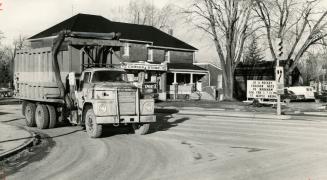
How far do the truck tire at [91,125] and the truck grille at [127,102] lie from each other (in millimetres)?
918

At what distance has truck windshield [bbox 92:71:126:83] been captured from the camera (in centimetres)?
1659

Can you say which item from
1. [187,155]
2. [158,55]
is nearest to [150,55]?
[158,55]

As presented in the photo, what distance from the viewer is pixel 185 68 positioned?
53781 mm

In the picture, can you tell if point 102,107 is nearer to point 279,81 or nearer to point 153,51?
point 279,81

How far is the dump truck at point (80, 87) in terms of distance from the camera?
1529cm

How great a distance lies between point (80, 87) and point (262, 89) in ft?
61.2

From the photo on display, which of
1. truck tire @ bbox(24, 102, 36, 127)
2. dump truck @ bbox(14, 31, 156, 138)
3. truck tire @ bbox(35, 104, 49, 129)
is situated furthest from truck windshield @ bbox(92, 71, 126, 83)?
truck tire @ bbox(24, 102, 36, 127)

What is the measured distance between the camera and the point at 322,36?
43.5 meters

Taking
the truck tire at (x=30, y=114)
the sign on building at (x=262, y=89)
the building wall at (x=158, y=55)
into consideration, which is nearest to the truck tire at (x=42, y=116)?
the truck tire at (x=30, y=114)

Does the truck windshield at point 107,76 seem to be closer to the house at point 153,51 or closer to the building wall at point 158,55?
the house at point 153,51

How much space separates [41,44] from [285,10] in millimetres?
26091

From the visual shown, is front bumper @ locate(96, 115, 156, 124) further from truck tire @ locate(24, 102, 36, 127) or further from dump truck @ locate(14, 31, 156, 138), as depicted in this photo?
truck tire @ locate(24, 102, 36, 127)

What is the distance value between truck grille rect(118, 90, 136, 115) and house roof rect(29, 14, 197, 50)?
32.8 metres

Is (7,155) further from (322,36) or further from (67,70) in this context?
(322,36)
